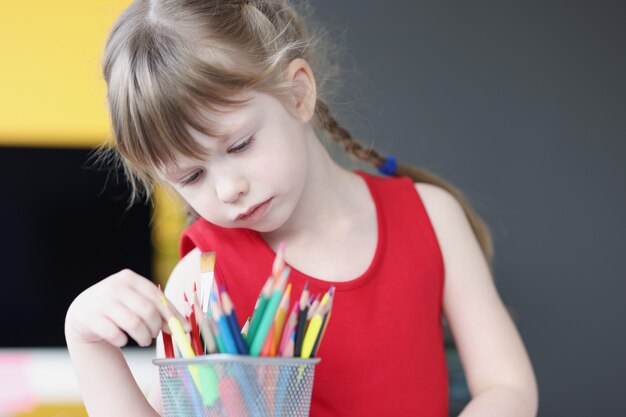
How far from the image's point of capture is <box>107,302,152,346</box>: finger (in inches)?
26.7

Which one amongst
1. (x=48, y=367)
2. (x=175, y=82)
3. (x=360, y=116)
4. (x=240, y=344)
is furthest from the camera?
(x=48, y=367)

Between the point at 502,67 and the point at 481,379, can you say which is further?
the point at 502,67

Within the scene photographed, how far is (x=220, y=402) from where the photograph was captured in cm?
60

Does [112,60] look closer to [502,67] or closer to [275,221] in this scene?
[275,221]

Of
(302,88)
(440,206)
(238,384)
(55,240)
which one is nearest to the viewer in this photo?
(238,384)

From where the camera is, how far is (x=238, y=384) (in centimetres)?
59

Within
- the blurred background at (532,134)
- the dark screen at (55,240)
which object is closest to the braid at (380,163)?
the blurred background at (532,134)

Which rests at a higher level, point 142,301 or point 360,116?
point 360,116

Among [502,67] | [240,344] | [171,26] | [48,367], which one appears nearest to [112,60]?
[171,26]

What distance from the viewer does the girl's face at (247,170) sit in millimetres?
807

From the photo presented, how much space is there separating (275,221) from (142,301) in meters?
0.22

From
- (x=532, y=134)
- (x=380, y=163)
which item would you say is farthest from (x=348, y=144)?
(x=532, y=134)

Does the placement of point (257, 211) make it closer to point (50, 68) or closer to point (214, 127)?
point (214, 127)

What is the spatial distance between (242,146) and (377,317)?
0.27 metres
